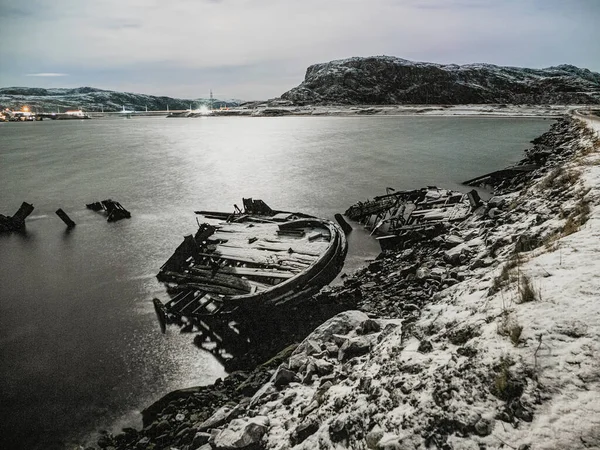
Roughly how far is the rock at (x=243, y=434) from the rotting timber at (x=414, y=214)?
11346mm

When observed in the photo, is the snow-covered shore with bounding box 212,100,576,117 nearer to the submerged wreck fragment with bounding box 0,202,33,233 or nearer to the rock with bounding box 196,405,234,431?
the submerged wreck fragment with bounding box 0,202,33,233

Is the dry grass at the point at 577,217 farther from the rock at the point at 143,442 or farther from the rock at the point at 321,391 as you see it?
the rock at the point at 143,442

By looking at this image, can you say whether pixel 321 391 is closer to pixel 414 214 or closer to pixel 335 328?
pixel 335 328

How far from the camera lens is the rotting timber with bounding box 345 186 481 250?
50.4 ft

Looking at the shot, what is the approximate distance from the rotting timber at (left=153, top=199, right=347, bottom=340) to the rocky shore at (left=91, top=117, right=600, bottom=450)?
2.07m

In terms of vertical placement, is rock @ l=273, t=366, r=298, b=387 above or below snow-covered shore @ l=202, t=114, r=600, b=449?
below

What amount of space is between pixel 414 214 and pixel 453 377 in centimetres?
1425

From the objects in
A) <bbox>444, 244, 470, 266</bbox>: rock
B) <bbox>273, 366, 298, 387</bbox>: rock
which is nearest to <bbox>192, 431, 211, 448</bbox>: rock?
<bbox>273, 366, 298, 387</bbox>: rock

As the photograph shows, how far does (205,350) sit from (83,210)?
22.7 m

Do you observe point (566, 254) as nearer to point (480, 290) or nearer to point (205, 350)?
point (480, 290)

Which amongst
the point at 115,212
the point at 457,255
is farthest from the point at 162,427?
the point at 115,212

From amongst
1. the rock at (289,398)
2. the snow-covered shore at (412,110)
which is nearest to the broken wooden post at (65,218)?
the rock at (289,398)

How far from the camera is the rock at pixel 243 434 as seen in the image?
16.6 feet

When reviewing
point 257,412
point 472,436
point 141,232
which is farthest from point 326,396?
point 141,232
